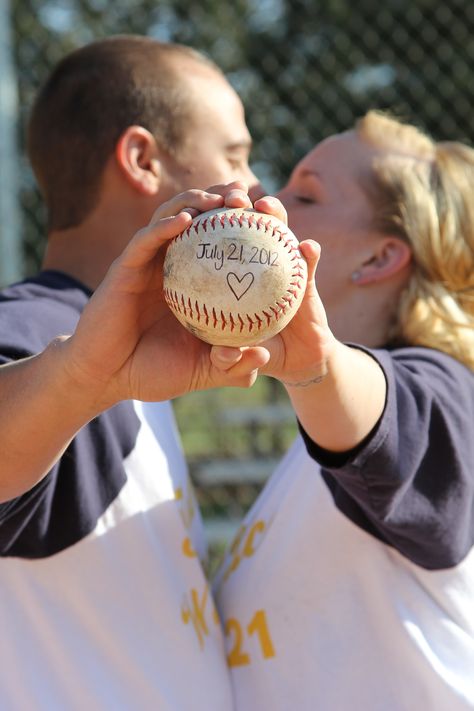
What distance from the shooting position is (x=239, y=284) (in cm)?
135

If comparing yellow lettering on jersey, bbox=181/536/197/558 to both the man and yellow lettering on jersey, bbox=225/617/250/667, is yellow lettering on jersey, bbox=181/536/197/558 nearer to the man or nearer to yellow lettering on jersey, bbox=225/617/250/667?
the man

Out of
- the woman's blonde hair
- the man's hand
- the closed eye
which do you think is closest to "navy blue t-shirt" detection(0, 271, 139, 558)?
the man's hand

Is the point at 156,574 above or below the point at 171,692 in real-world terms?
above

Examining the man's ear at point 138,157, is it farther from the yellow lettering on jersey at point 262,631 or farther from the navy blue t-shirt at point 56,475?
the yellow lettering on jersey at point 262,631

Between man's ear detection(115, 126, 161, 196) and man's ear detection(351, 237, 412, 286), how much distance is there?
0.52 meters

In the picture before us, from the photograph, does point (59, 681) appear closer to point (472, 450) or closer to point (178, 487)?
point (178, 487)

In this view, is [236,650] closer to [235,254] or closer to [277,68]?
[235,254]

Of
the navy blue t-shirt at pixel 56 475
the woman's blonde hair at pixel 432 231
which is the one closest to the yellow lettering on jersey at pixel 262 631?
the navy blue t-shirt at pixel 56 475

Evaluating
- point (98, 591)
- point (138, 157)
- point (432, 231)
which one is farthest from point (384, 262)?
point (98, 591)

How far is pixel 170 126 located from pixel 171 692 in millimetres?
1269

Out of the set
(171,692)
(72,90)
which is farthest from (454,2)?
(171,692)

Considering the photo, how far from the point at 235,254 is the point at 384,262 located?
0.94 metres

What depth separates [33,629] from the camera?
6.00 ft

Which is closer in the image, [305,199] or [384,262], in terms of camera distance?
[384,262]
